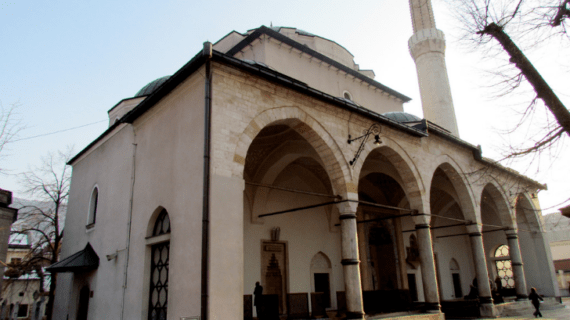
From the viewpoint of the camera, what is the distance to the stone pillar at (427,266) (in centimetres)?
945

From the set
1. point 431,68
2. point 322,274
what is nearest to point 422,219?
point 322,274

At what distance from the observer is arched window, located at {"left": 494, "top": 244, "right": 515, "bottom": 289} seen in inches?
685

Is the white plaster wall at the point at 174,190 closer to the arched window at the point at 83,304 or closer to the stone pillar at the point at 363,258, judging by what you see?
the arched window at the point at 83,304

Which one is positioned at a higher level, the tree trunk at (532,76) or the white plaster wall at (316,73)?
the white plaster wall at (316,73)

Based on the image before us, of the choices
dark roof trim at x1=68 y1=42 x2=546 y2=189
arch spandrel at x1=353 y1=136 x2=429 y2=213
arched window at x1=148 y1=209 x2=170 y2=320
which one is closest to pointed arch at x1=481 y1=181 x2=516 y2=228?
dark roof trim at x1=68 y1=42 x2=546 y2=189

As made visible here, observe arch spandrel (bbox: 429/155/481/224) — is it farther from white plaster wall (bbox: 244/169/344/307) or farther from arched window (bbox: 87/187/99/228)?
arched window (bbox: 87/187/99/228)

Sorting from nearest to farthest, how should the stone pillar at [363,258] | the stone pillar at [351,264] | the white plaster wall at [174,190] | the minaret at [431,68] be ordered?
the white plaster wall at [174,190] → the stone pillar at [351,264] → the stone pillar at [363,258] → the minaret at [431,68]

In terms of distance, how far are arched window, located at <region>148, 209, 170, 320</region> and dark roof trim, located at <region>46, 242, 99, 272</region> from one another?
8.67 ft

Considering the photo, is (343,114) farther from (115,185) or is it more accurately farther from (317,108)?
(115,185)

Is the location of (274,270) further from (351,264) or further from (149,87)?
(149,87)

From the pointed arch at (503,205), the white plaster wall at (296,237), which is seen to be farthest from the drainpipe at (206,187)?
the pointed arch at (503,205)

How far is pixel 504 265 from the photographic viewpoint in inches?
692

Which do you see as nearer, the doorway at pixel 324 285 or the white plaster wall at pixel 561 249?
the doorway at pixel 324 285

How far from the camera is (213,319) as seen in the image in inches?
225
